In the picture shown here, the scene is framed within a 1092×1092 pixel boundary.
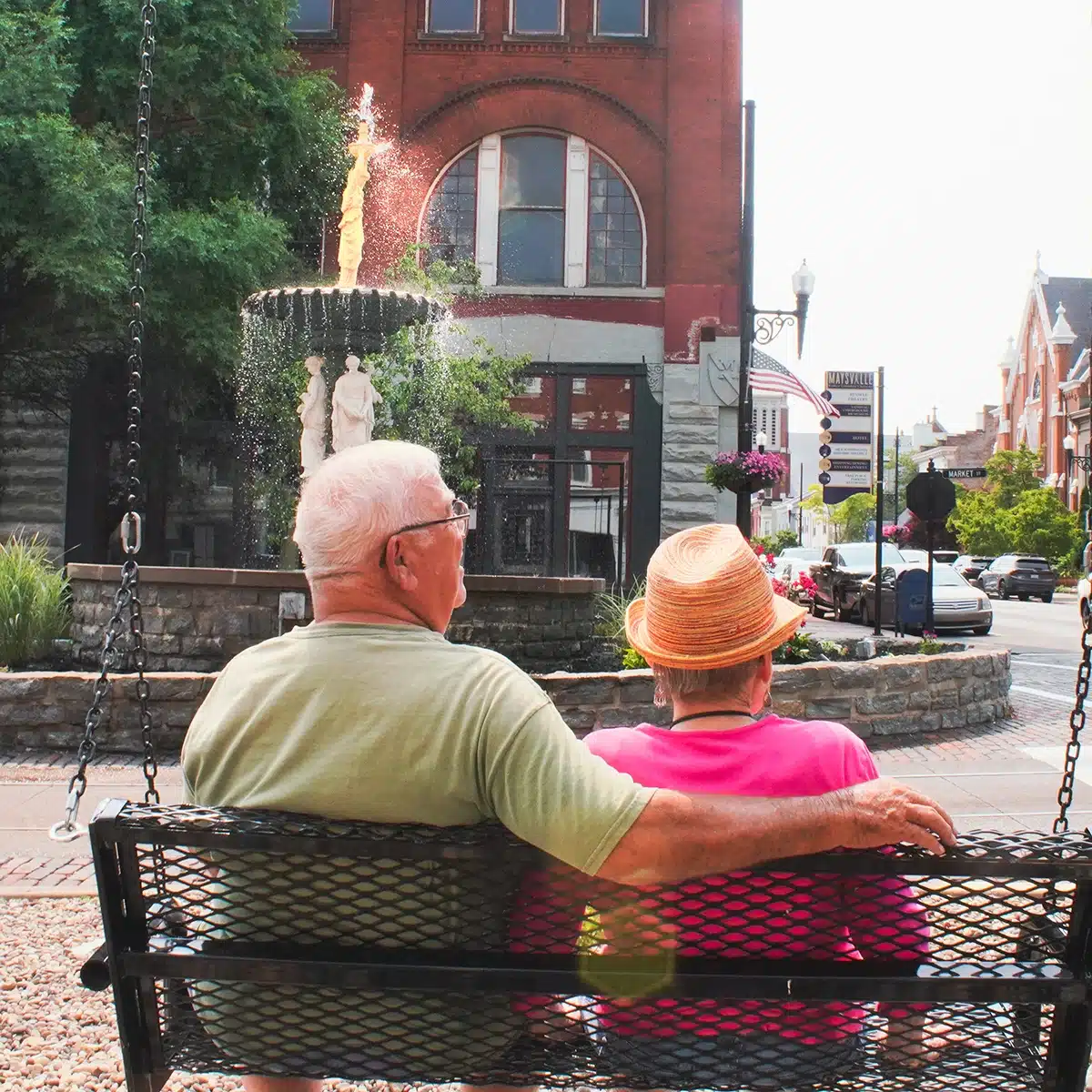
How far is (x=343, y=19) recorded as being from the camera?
23.3 m

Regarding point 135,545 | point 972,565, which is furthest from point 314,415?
point 972,565

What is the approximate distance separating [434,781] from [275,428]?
62.8ft

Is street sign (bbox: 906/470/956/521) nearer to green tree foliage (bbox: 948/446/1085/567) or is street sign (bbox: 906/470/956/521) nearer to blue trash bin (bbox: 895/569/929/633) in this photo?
blue trash bin (bbox: 895/569/929/633)

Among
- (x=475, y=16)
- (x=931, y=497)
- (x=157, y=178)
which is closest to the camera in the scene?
(x=931, y=497)

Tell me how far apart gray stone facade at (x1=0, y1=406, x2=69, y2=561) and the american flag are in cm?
1176

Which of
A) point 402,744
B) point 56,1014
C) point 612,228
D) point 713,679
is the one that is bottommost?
point 56,1014

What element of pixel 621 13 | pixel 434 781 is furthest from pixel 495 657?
pixel 621 13

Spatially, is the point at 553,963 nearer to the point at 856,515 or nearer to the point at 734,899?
the point at 734,899

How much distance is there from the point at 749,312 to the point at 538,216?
450cm

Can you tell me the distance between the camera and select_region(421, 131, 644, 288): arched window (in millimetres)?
23062

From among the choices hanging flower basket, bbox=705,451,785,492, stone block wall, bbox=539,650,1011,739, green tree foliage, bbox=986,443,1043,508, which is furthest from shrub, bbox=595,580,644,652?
green tree foliage, bbox=986,443,1043,508

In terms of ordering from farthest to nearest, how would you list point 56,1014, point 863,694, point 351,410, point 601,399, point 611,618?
1. point 601,399
2. point 611,618
3. point 351,410
4. point 863,694
5. point 56,1014

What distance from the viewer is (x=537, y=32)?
23.0 metres

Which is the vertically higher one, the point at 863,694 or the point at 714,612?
the point at 714,612
